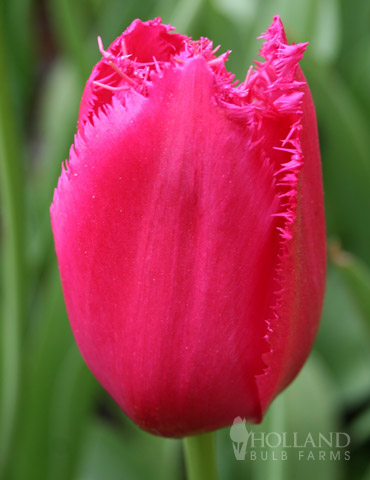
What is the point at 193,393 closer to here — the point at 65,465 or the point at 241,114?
the point at 241,114

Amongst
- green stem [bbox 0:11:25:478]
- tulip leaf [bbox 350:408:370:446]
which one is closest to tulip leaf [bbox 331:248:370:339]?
tulip leaf [bbox 350:408:370:446]

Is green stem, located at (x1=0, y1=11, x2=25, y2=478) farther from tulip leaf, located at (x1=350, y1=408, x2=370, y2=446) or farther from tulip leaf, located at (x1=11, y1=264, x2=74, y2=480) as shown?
tulip leaf, located at (x1=350, y1=408, x2=370, y2=446)

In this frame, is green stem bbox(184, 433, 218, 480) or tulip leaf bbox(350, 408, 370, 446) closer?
green stem bbox(184, 433, 218, 480)

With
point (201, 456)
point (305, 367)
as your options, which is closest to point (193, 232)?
point (201, 456)

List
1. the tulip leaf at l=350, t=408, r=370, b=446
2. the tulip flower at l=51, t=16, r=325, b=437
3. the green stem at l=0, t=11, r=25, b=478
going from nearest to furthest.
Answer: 1. the tulip flower at l=51, t=16, r=325, b=437
2. the green stem at l=0, t=11, r=25, b=478
3. the tulip leaf at l=350, t=408, r=370, b=446

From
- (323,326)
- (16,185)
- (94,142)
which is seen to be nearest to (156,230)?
(94,142)

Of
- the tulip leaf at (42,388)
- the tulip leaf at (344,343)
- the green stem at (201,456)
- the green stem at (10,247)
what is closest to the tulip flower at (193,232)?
the green stem at (201,456)
